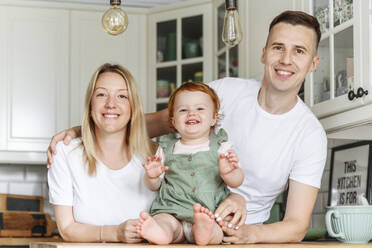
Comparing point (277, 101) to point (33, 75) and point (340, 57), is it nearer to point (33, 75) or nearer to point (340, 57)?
point (340, 57)

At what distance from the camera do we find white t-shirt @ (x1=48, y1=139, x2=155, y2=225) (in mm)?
2023

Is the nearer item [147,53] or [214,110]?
[214,110]

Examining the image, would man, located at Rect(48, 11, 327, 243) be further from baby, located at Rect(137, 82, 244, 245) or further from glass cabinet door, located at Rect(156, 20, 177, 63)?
glass cabinet door, located at Rect(156, 20, 177, 63)

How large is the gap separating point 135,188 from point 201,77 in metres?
1.67

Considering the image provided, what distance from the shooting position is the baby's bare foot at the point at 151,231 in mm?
1580

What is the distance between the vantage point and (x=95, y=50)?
12.3 ft

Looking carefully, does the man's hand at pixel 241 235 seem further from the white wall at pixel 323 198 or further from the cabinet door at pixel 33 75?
the cabinet door at pixel 33 75

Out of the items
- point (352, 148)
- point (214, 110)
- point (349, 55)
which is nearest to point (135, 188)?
point (214, 110)

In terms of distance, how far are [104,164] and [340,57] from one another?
0.94 meters

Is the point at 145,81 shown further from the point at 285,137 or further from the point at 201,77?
the point at 285,137

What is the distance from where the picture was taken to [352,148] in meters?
2.65

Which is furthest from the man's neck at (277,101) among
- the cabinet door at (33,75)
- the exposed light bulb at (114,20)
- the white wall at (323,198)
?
the cabinet door at (33,75)

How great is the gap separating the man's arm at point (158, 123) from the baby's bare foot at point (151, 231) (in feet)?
2.32

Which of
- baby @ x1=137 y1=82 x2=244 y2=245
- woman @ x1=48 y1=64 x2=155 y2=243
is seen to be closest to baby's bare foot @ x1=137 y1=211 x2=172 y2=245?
baby @ x1=137 y1=82 x2=244 y2=245
